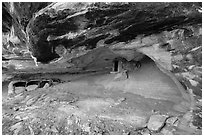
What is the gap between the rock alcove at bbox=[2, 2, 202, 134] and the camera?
2.63 metres

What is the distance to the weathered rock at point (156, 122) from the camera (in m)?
2.77

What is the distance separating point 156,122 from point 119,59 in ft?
6.82

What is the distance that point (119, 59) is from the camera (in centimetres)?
464

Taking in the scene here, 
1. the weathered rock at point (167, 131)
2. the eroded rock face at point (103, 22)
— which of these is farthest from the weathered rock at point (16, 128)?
the weathered rock at point (167, 131)

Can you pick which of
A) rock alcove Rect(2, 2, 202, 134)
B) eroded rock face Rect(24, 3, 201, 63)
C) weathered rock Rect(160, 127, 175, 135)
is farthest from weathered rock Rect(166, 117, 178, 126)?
eroded rock face Rect(24, 3, 201, 63)

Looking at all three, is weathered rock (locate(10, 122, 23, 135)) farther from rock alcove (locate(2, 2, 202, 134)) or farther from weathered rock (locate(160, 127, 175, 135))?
weathered rock (locate(160, 127, 175, 135))

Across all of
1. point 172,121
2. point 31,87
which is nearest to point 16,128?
point 172,121

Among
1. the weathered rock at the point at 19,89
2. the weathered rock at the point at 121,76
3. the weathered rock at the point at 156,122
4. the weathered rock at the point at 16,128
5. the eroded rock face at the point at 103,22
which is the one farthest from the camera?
the weathered rock at the point at 19,89

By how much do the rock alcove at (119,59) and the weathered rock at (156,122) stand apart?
0.05 feet

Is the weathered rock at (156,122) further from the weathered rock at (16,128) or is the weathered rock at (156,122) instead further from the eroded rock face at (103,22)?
the weathered rock at (16,128)

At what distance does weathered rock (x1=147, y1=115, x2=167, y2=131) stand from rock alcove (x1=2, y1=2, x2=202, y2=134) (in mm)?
14

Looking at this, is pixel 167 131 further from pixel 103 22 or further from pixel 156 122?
pixel 103 22

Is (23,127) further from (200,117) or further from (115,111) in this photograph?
(200,117)

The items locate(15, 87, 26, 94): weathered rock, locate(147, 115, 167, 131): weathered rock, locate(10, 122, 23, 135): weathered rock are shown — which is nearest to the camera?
locate(147, 115, 167, 131): weathered rock
